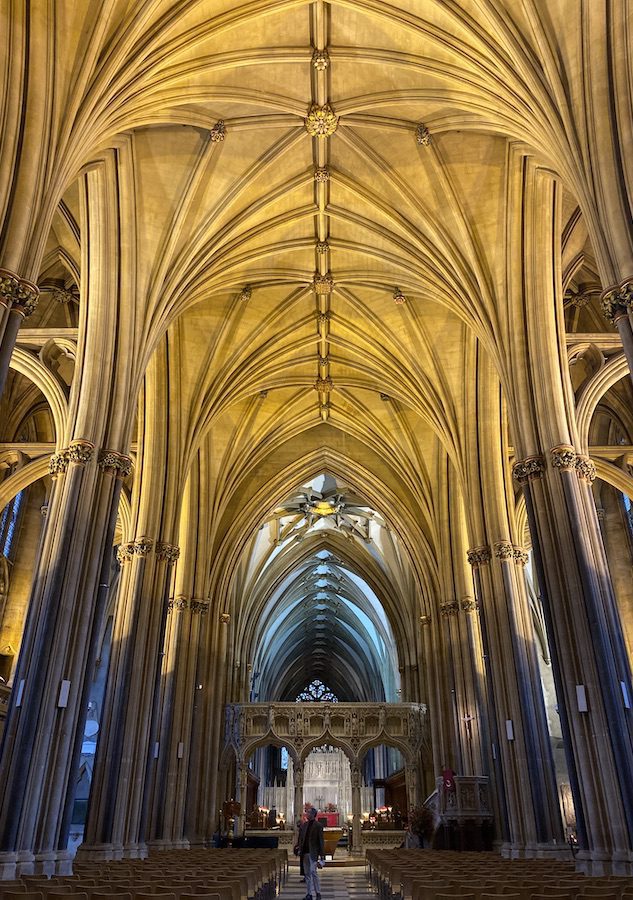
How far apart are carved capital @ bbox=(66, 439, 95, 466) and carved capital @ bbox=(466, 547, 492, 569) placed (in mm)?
10836

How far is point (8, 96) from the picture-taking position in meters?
10.6

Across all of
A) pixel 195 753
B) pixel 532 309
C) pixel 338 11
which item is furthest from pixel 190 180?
pixel 195 753

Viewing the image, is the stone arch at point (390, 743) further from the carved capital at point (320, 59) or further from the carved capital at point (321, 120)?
the carved capital at point (320, 59)

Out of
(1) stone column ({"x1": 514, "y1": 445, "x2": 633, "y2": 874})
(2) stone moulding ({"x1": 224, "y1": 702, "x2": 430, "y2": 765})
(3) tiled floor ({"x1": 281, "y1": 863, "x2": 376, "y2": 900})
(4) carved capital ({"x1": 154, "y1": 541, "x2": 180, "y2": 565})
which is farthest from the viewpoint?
(2) stone moulding ({"x1": 224, "y1": 702, "x2": 430, "y2": 765})

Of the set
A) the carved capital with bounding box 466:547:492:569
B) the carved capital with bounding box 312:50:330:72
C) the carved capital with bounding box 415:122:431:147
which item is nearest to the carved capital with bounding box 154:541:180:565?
the carved capital with bounding box 466:547:492:569

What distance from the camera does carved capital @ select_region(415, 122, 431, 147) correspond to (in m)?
15.9

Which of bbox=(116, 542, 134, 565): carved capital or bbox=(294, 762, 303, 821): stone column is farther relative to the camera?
bbox=(294, 762, 303, 821): stone column

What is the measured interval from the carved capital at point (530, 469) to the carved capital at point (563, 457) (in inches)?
10.4

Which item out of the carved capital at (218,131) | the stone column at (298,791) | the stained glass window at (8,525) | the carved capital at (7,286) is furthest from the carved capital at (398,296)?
the stone column at (298,791)

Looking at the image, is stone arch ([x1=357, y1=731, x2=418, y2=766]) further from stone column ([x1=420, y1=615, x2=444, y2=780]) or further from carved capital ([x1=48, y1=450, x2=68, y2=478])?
carved capital ([x1=48, y1=450, x2=68, y2=478])

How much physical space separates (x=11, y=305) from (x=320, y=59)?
8439 millimetres

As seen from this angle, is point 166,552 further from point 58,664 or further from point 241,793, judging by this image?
point 241,793

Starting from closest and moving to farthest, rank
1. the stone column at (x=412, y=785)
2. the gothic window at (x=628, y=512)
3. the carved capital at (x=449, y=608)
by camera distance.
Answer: the gothic window at (x=628, y=512) → the carved capital at (x=449, y=608) → the stone column at (x=412, y=785)

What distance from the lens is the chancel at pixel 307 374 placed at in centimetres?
1170
